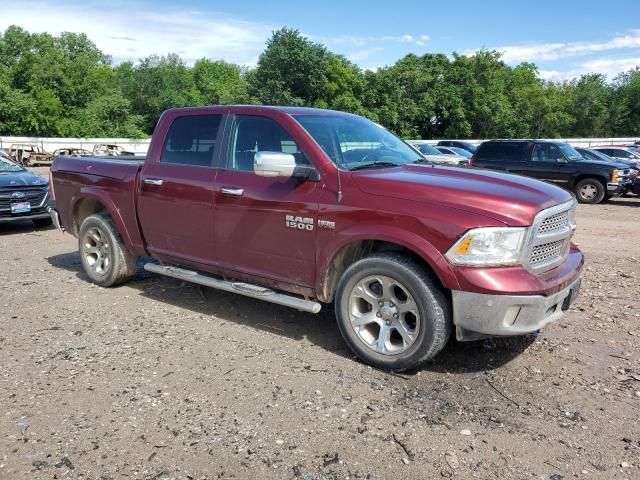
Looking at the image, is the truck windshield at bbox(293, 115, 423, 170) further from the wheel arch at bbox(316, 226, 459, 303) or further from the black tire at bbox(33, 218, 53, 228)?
the black tire at bbox(33, 218, 53, 228)

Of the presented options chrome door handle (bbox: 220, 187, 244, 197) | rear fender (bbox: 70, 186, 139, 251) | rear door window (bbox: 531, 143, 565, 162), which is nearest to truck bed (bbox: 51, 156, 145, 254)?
rear fender (bbox: 70, 186, 139, 251)

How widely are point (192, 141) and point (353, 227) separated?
2.11 metres

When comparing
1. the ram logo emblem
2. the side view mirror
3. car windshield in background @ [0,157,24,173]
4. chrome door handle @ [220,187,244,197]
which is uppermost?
the side view mirror

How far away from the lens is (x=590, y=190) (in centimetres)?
1608

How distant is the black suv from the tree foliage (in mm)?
42386

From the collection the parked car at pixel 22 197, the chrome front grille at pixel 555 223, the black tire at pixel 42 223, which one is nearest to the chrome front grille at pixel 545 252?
the chrome front grille at pixel 555 223

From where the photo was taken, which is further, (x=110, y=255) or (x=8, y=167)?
(x=8, y=167)

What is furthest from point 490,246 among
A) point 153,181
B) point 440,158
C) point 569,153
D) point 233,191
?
point 569,153

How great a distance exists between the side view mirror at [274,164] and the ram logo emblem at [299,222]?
A: 0.36m

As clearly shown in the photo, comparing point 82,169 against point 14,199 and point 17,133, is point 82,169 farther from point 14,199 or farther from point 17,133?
point 17,133

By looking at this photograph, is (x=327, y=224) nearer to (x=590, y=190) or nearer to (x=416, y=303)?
(x=416, y=303)

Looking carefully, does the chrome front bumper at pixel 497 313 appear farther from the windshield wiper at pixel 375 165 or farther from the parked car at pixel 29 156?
the parked car at pixel 29 156

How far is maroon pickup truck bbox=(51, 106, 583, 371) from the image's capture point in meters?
3.72

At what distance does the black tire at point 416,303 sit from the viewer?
3.85 m
